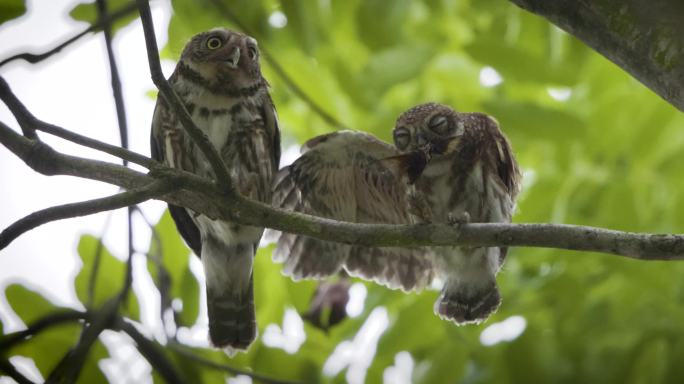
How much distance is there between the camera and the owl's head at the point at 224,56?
12.4 feet

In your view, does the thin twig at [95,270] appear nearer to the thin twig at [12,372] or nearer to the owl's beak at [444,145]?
the thin twig at [12,372]

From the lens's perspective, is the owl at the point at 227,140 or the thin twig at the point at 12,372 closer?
the thin twig at the point at 12,372

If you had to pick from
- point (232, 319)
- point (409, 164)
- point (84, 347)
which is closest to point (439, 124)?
point (409, 164)

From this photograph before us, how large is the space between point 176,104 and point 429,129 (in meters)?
1.36

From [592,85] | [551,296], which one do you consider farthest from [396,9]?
[551,296]

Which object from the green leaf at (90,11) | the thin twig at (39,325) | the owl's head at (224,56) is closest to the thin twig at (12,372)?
the thin twig at (39,325)

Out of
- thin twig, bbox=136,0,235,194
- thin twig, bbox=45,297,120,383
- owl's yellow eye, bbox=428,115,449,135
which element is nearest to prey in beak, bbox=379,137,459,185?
owl's yellow eye, bbox=428,115,449,135

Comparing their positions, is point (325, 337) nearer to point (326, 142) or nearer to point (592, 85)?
point (326, 142)

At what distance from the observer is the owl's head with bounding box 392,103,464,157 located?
3426 mm

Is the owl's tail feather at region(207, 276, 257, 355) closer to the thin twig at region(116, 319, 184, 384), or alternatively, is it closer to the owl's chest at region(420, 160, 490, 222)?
the thin twig at region(116, 319, 184, 384)

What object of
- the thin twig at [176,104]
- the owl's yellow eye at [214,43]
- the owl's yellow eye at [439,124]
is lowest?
the thin twig at [176,104]

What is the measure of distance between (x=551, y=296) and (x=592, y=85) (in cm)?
99

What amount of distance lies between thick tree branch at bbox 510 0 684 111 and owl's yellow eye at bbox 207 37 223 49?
1.90m

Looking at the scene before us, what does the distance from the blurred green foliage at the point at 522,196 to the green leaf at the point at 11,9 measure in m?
0.96
